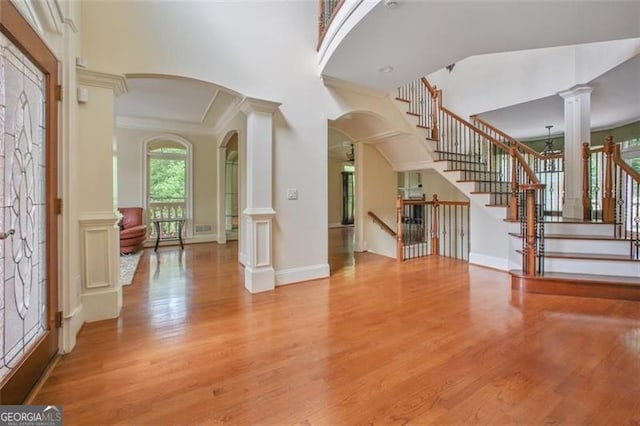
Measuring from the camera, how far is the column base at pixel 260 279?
342 cm

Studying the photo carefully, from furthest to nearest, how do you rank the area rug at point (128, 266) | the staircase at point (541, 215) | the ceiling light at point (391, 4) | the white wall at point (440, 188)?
1. the white wall at point (440, 188)
2. the area rug at point (128, 266)
3. the staircase at point (541, 215)
4. the ceiling light at point (391, 4)

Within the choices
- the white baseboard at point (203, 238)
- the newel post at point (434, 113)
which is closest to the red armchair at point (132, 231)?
the white baseboard at point (203, 238)

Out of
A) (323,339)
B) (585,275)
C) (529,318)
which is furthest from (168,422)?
(585,275)

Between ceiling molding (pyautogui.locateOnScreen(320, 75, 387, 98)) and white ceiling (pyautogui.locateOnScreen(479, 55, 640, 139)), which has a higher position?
white ceiling (pyautogui.locateOnScreen(479, 55, 640, 139))

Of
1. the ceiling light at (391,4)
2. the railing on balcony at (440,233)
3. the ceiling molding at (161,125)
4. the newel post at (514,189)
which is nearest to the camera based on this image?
the ceiling light at (391,4)

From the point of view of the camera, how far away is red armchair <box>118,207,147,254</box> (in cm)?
530

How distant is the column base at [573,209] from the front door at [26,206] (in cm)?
635

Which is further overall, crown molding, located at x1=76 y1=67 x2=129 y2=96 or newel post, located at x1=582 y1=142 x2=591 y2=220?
newel post, located at x1=582 y1=142 x2=591 y2=220

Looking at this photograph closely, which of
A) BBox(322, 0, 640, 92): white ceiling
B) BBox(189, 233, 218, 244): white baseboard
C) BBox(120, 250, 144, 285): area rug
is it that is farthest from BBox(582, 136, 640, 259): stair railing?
BBox(189, 233, 218, 244): white baseboard

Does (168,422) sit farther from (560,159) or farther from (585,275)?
(560,159)

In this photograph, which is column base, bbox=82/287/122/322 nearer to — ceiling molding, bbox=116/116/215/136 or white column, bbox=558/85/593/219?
ceiling molding, bbox=116/116/215/136

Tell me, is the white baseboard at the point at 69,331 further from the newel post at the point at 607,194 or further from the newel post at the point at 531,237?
the newel post at the point at 607,194

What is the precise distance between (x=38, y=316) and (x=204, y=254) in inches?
149

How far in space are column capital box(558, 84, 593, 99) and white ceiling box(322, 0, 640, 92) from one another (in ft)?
5.40
